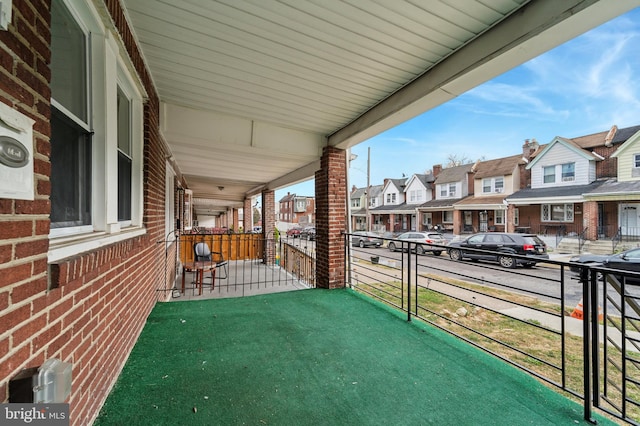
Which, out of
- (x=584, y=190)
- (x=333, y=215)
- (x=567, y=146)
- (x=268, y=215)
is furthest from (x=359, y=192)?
(x=333, y=215)

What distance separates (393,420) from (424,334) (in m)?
1.34

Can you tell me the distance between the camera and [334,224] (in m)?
4.52

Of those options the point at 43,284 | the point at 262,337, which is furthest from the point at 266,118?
the point at 43,284

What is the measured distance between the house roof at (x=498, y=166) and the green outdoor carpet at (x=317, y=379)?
18.7 metres

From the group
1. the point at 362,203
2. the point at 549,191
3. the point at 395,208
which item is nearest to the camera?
the point at 549,191

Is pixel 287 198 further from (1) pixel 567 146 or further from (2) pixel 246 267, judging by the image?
(2) pixel 246 267

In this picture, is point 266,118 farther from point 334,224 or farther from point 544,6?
point 544,6

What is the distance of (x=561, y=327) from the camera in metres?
1.83

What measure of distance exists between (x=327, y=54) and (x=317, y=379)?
2.65 metres

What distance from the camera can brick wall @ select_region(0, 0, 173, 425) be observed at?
0.84 m

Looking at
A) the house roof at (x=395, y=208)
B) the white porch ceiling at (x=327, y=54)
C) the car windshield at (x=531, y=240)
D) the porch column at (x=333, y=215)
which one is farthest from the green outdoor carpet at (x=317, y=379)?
the house roof at (x=395, y=208)

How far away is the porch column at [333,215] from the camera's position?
14.7ft

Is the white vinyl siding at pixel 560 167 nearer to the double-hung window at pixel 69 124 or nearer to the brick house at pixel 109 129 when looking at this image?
the brick house at pixel 109 129

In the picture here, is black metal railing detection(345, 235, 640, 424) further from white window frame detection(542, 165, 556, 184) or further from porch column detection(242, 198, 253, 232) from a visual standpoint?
white window frame detection(542, 165, 556, 184)
